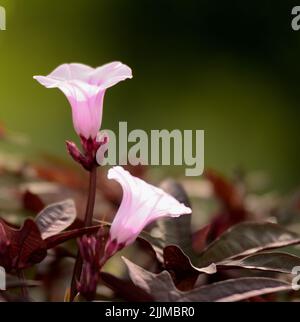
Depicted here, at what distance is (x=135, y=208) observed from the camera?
1.94ft

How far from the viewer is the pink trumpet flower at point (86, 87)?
24.5 inches

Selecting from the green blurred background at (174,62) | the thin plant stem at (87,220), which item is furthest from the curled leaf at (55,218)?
the green blurred background at (174,62)

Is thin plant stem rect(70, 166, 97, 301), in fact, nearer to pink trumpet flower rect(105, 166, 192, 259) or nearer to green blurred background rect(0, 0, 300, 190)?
pink trumpet flower rect(105, 166, 192, 259)

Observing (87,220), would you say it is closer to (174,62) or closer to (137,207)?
(137,207)

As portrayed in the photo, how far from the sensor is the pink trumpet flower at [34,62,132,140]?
622 millimetres

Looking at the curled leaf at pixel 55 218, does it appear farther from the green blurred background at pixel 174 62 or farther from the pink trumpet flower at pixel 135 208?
the green blurred background at pixel 174 62

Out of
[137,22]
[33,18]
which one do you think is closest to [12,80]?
[33,18]

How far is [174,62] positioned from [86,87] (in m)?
3.11

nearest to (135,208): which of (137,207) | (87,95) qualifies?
(137,207)

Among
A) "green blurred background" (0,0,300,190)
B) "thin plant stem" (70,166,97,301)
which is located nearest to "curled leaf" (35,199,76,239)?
"thin plant stem" (70,166,97,301)

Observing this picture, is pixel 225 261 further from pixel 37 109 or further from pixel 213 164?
pixel 37 109

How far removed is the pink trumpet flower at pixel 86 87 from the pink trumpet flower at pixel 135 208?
0.08 metres

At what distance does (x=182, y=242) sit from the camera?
2.12 ft
